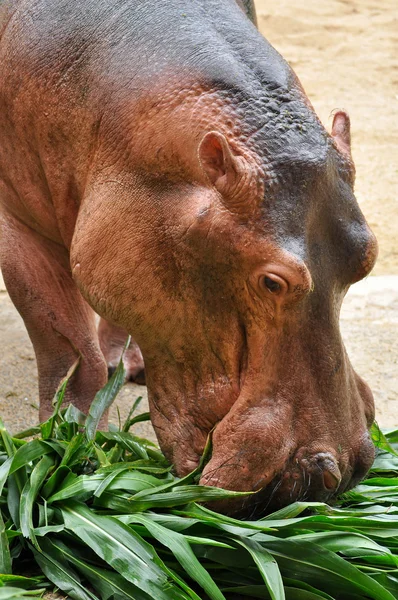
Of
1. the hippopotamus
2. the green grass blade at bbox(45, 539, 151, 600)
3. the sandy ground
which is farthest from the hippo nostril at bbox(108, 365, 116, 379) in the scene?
the green grass blade at bbox(45, 539, 151, 600)

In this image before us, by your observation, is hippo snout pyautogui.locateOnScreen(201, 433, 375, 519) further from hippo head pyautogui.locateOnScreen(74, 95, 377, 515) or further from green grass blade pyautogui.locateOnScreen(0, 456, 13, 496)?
green grass blade pyautogui.locateOnScreen(0, 456, 13, 496)

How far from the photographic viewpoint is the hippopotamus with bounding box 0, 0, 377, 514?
245cm

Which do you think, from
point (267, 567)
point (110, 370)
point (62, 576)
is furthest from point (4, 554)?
point (110, 370)

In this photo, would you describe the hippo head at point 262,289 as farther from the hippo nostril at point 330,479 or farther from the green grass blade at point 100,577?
the green grass blade at point 100,577

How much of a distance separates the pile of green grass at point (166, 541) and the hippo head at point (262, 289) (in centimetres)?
9

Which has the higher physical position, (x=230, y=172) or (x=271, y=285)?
(x=230, y=172)

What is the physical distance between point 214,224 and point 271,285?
0.68 ft

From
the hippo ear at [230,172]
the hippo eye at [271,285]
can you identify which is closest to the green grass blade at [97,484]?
the hippo eye at [271,285]

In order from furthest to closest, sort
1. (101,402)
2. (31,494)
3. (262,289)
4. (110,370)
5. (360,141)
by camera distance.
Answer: (360,141), (110,370), (101,402), (31,494), (262,289)

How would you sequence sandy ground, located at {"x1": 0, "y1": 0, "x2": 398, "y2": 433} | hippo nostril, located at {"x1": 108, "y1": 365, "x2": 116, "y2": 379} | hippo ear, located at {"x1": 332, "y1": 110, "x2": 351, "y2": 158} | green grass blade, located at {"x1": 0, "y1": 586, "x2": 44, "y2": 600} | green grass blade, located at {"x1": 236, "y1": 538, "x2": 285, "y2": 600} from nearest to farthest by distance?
green grass blade, located at {"x1": 0, "y1": 586, "x2": 44, "y2": 600}
green grass blade, located at {"x1": 236, "y1": 538, "x2": 285, "y2": 600}
hippo ear, located at {"x1": 332, "y1": 110, "x2": 351, "y2": 158}
sandy ground, located at {"x1": 0, "y1": 0, "x2": 398, "y2": 433}
hippo nostril, located at {"x1": 108, "y1": 365, "x2": 116, "y2": 379}

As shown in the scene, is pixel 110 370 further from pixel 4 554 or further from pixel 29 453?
pixel 4 554

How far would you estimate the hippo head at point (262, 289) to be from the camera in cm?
243

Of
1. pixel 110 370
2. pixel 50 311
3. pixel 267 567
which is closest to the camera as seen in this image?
pixel 267 567

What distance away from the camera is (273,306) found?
2.44m
